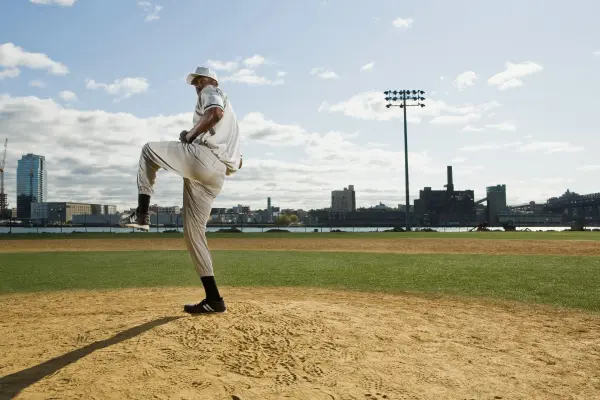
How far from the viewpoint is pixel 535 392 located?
3984mm

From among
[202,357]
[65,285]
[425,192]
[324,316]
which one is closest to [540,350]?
[324,316]

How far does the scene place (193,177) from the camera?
198 inches

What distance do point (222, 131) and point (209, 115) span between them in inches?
13.8

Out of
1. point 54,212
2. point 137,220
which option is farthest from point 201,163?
point 54,212

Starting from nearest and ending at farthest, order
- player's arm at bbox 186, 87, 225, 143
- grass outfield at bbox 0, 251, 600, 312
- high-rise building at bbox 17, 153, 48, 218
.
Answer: player's arm at bbox 186, 87, 225, 143 < grass outfield at bbox 0, 251, 600, 312 < high-rise building at bbox 17, 153, 48, 218

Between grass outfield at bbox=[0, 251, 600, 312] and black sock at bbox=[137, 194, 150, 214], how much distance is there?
683 centimetres

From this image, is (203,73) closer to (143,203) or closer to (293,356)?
(143,203)

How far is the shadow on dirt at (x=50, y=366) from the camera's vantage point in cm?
380

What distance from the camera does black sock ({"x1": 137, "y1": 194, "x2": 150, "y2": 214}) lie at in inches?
180

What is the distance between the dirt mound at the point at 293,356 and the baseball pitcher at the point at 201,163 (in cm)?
87

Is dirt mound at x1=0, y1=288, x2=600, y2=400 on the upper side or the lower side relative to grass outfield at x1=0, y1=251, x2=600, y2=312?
upper

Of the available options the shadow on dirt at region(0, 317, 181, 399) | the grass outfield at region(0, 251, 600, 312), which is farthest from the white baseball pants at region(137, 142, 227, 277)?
the grass outfield at region(0, 251, 600, 312)

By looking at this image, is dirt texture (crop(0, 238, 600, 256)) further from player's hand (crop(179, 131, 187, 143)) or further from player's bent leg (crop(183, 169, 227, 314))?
player's hand (crop(179, 131, 187, 143))

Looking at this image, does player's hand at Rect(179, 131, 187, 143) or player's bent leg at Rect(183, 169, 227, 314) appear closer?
player's hand at Rect(179, 131, 187, 143)
